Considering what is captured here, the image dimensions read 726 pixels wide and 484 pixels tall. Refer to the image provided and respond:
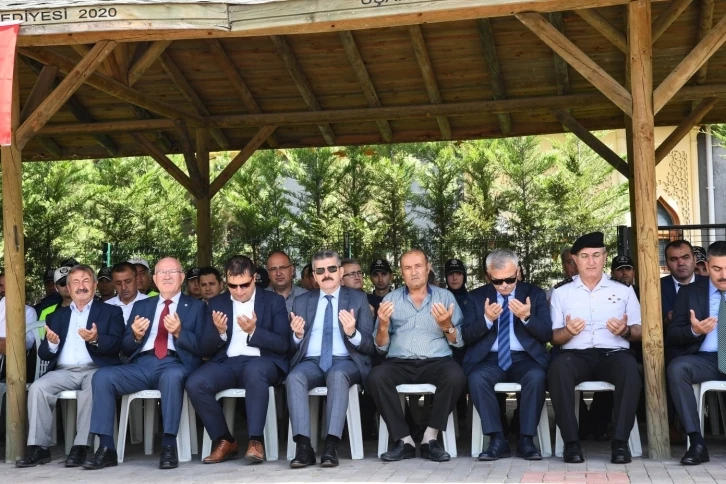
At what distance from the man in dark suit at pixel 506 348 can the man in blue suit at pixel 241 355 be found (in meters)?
1.29

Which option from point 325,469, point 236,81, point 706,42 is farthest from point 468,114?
point 325,469

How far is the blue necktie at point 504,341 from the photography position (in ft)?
21.1

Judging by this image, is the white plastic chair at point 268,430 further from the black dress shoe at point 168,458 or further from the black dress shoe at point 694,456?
the black dress shoe at point 694,456

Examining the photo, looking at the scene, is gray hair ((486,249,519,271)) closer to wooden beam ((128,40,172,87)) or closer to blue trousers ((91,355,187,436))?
blue trousers ((91,355,187,436))

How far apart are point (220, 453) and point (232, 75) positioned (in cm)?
438

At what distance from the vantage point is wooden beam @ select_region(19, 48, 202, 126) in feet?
24.6

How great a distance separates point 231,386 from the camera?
6535mm

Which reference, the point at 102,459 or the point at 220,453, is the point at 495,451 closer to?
the point at 220,453

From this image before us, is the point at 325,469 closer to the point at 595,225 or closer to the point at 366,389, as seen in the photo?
the point at 366,389

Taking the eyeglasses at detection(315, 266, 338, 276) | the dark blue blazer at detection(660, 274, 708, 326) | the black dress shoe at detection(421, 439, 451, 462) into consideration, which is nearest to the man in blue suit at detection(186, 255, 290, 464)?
the eyeglasses at detection(315, 266, 338, 276)

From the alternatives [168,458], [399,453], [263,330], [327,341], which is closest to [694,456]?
[399,453]

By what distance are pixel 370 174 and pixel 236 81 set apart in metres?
5.85

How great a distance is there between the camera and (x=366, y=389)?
6.40 metres

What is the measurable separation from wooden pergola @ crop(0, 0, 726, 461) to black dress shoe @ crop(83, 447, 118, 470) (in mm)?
663
